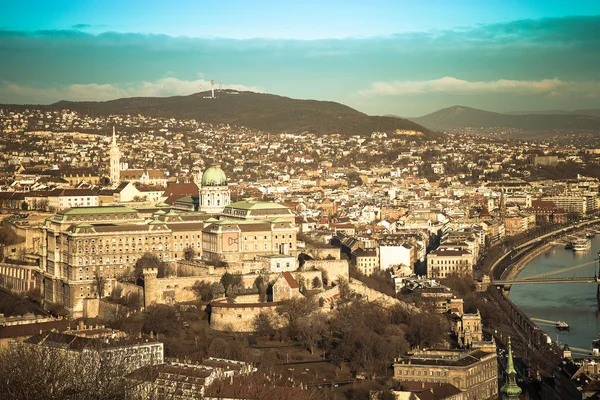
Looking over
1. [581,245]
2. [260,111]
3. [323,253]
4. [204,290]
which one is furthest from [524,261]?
[260,111]

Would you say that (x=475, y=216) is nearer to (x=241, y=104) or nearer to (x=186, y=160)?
(x=186, y=160)

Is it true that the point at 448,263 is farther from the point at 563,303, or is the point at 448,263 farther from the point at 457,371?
the point at 457,371

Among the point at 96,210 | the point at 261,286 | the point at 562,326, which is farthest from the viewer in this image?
the point at 96,210

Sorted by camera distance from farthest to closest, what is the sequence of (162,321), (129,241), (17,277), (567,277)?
(567,277), (17,277), (129,241), (162,321)

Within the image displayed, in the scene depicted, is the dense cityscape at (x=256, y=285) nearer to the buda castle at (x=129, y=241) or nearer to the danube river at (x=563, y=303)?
the buda castle at (x=129, y=241)

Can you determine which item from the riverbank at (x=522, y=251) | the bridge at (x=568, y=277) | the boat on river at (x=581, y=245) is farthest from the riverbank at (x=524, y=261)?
the boat on river at (x=581, y=245)
